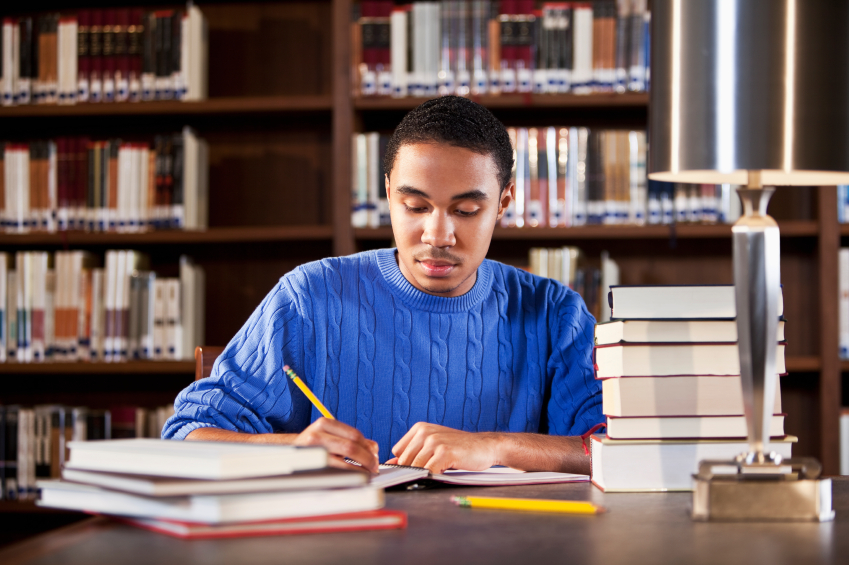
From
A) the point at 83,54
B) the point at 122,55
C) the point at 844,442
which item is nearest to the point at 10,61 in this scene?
the point at 83,54

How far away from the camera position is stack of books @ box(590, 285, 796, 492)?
3.17 ft

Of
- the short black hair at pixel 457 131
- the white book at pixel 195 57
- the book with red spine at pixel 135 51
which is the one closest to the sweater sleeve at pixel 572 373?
the short black hair at pixel 457 131

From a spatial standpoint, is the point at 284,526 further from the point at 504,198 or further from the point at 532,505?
the point at 504,198

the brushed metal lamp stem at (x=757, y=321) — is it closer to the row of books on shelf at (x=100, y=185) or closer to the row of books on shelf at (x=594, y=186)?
the row of books on shelf at (x=594, y=186)

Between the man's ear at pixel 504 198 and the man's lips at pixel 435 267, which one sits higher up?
the man's ear at pixel 504 198

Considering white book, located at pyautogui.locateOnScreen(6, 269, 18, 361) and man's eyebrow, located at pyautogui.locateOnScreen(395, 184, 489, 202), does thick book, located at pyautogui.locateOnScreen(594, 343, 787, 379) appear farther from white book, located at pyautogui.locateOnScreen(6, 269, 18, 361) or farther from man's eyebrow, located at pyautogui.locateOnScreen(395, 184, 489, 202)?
white book, located at pyautogui.locateOnScreen(6, 269, 18, 361)

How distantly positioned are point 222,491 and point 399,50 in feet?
6.22

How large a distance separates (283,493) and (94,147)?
2.03m

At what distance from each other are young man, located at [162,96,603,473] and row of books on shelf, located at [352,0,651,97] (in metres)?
0.88

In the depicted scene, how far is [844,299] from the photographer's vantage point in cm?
236

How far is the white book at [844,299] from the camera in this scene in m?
2.36

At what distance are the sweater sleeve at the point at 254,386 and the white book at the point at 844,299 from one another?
1634mm

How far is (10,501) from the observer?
2463mm

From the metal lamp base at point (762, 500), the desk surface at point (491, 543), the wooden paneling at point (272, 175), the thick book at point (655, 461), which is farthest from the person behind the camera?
the wooden paneling at point (272, 175)
